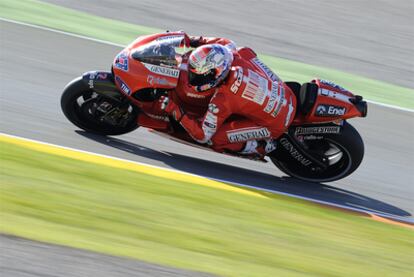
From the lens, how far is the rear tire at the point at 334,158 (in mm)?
8320

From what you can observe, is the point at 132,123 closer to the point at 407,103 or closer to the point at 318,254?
the point at 318,254

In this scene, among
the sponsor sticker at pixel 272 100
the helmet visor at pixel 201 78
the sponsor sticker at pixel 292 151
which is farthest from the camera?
the sponsor sticker at pixel 292 151

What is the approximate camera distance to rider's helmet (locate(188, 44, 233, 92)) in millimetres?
7781

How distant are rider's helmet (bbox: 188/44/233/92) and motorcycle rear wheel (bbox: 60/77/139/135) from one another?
0.83 meters

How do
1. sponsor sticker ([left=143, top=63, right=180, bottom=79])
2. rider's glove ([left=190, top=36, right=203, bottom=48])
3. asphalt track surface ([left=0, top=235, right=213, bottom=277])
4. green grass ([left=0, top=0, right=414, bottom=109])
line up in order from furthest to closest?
green grass ([left=0, top=0, right=414, bottom=109]), rider's glove ([left=190, top=36, right=203, bottom=48]), sponsor sticker ([left=143, top=63, right=180, bottom=79]), asphalt track surface ([left=0, top=235, right=213, bottom=277])

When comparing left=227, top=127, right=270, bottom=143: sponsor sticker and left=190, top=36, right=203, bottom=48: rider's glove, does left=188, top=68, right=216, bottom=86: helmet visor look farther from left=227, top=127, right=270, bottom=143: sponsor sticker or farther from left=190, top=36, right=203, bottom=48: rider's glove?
left=227, top=127, right=270, bottom=143: sponsor sticker

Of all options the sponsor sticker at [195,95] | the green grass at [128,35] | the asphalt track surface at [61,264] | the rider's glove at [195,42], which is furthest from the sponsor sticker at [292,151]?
the green grass at [128,35]

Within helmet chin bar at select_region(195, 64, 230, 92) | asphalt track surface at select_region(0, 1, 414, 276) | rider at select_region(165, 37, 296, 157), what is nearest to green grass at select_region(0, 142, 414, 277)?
asphalt track surface at select_region(0, 1, 414, 276)

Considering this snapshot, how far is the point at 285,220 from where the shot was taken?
23.0 ft

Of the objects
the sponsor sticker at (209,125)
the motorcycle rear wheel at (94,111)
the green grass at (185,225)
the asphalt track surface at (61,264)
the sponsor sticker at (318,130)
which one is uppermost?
the sponsor sticker at (318,130)

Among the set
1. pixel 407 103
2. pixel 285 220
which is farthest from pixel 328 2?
pixel 285 220

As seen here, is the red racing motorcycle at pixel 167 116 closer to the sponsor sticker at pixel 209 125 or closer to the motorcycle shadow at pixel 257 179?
the motorcycle shadow at pixel 257 179

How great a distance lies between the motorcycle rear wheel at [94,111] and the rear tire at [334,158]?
1712 mm

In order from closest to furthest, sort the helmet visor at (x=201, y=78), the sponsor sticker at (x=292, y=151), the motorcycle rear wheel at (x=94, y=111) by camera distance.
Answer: the helmet visor at (x=201, y=78), the motorcycle rear wheel at (x=94, y=111), the sponsor sticker at (x=292, y=151)
